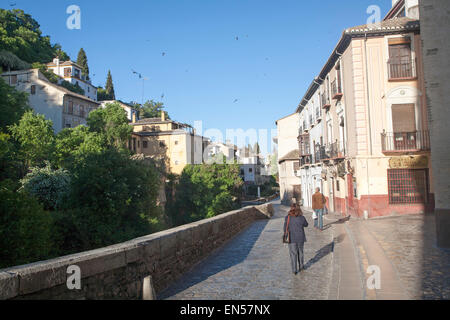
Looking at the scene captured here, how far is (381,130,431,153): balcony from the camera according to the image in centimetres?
1814

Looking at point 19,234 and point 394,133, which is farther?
point 394,133

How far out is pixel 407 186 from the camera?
18.5 m

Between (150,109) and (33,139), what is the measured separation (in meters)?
52.6

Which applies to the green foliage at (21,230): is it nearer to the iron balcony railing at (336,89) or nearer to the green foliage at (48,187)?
the green foliage at (48,187)

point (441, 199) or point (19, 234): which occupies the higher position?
point (441, 199)

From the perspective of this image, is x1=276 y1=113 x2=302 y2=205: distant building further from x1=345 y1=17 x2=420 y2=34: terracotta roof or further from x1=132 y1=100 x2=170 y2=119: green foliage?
x1=132 y1=100 x2=170 y2=119: green foliage

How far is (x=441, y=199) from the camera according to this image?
952 cm

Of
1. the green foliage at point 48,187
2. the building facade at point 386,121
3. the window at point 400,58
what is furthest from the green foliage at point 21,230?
the window at point 400,58

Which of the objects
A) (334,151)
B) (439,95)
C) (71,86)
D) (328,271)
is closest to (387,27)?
(334,151)

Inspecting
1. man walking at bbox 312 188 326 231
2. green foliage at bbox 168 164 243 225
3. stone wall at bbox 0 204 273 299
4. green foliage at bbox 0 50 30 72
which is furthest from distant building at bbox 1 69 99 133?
stone wall at bbox 0 204 273 299

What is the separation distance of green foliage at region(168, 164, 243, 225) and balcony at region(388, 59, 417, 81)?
26535 millimetres

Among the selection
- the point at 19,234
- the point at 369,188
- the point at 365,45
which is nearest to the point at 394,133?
the point at 369,188

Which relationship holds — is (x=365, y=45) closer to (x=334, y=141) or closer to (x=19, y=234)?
(x=334, y=141)
